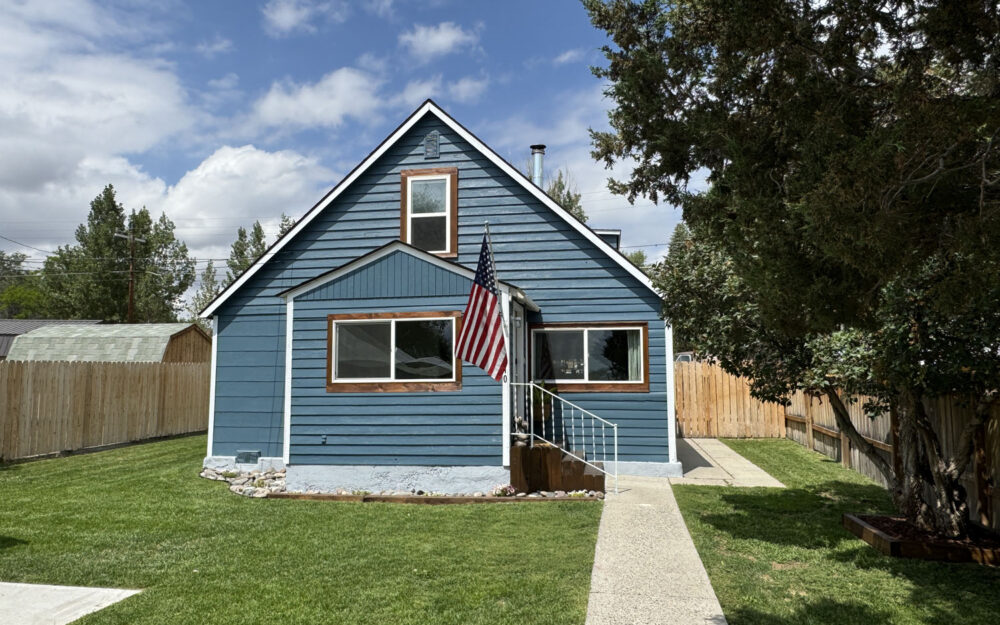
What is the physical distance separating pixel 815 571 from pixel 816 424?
9612 millimetres

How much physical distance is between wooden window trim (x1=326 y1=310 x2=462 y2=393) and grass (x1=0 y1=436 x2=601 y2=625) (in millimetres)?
1804

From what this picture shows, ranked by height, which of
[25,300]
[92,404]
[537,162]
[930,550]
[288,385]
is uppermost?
[25,300]

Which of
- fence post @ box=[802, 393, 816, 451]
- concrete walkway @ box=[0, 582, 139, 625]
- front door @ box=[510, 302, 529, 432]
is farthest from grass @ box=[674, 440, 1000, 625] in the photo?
fence post @ box=[802, 393, 816, 451]

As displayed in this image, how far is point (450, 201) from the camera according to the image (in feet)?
40.1

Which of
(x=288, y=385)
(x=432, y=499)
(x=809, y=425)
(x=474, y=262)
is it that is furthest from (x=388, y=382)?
(x=809, y=425)

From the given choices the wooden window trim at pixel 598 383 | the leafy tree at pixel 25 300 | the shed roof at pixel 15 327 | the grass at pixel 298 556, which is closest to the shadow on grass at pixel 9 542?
the grass at pixel 298 556

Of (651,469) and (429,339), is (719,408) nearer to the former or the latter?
(651,469)

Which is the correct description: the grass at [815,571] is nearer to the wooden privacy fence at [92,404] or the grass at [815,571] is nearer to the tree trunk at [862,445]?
the tree trunk at [862,445]

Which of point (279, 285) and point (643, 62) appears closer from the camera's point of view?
→ point (643, 62)

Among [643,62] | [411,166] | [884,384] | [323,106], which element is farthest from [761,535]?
[323,106]

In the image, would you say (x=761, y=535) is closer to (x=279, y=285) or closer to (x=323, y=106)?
(x=279, y=285)

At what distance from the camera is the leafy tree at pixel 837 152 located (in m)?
3.54

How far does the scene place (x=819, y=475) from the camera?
36.9 ft

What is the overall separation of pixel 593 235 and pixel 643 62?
698 cm
